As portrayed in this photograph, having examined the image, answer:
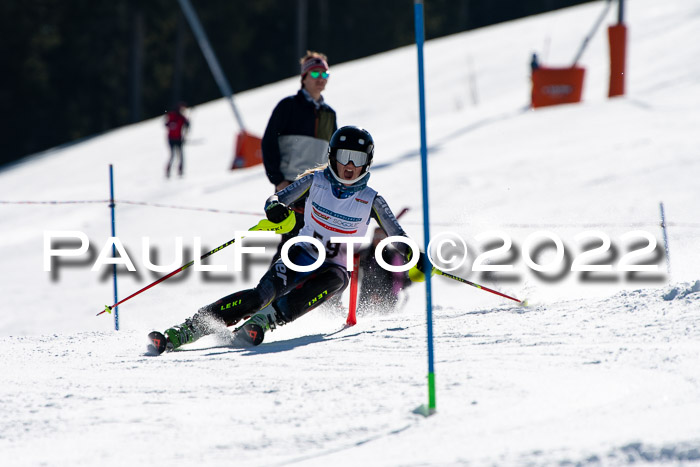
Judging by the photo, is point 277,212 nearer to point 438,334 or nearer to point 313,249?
point 313,249

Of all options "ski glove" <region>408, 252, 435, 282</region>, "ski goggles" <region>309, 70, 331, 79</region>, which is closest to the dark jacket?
"ski goggles" <region>309, 70, 331, 79</region>

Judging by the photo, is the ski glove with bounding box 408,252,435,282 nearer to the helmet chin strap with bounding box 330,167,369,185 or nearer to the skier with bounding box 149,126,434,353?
the skier with bounding box 149,126,434,353

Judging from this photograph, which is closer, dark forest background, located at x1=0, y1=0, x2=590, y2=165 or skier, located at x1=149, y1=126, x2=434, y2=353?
skier, located at x1=149, y1=126, x2=434, y2=353

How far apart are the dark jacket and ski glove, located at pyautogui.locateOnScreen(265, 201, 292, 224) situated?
1.06 meters

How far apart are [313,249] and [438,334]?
3.42 feet

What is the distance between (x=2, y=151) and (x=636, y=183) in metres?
38.4

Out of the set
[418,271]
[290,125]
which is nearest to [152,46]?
[290,125]

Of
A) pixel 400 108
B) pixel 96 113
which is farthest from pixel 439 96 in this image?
pixel 96 113

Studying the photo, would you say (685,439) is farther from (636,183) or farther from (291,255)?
(636,183)

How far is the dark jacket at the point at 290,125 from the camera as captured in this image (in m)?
6.64

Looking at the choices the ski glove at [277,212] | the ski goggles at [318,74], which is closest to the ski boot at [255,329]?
the ski glove at [277,212]

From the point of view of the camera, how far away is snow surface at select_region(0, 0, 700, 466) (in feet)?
11.7

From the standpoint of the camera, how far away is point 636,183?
34.5 feet

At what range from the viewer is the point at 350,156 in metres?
5.68
